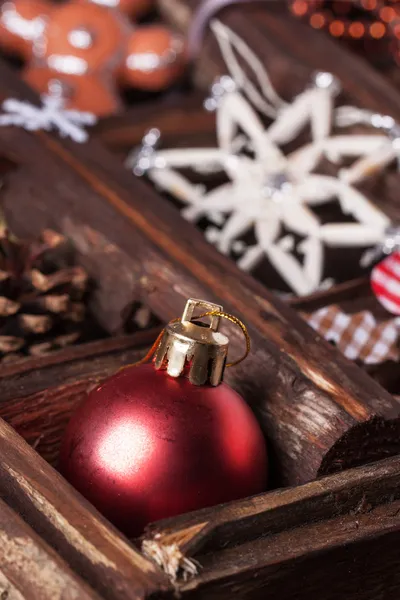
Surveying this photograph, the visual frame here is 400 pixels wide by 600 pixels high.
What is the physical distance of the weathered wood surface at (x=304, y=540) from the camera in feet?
1.97

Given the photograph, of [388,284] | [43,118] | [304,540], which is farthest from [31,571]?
[43,118]

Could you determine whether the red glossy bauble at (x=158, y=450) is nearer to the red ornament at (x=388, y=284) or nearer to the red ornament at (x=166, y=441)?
the red ornament at (x=166, y=441)

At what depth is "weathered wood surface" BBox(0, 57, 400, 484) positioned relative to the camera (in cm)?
74

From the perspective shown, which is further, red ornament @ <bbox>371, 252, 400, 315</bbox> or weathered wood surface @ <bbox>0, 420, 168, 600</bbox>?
red ornament @ <bbox>371, 252, 400, 315</bbox>

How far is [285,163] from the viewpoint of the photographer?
115 centimetres

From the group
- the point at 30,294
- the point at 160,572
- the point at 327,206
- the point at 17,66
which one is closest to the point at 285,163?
the point at 327,206

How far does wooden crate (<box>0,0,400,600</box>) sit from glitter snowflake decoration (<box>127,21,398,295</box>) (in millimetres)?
70

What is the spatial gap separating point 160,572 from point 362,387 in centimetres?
25

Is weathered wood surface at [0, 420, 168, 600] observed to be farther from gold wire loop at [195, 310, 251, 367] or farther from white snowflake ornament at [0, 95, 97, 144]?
white snowflake ornament at [0, 95, 97, 144]

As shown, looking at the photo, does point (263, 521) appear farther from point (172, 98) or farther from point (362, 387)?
point (172, 98)

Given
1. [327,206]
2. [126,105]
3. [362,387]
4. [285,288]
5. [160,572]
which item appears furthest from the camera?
[126,105]

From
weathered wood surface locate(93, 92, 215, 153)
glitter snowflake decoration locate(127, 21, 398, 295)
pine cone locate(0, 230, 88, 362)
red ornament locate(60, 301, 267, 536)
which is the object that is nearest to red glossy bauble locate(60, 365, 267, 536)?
red ornament locate(60, 301, 267, 536)

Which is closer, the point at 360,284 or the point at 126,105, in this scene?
the point at 360,284

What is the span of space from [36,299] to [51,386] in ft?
0.51
